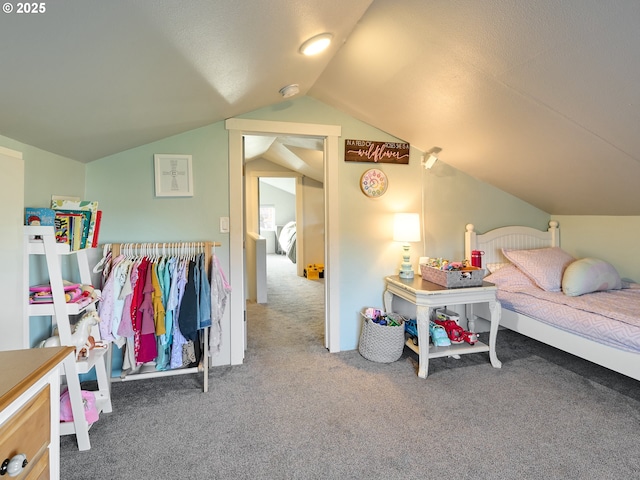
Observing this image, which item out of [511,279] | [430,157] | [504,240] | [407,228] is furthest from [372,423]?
[504,240]

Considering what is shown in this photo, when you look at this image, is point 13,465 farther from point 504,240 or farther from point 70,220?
point 504,240

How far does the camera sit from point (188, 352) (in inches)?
87.2

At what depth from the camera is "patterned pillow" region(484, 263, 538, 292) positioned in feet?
9.15

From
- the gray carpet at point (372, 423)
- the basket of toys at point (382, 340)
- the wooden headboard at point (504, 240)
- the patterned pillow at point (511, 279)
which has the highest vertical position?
the wooden headboard at point (504, 240)

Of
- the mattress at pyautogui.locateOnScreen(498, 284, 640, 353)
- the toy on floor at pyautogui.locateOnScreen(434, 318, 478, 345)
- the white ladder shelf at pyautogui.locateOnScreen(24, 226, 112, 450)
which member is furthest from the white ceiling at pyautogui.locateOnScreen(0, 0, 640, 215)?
the toy on floor at pyautogui.locateOnScreen(434, 318, 478, 345)

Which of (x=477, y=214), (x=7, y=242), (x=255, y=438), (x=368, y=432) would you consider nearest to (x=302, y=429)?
(x=255, y=438)

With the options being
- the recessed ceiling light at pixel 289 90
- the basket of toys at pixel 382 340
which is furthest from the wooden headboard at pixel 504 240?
the recessed ceiling light at pixel 289 90

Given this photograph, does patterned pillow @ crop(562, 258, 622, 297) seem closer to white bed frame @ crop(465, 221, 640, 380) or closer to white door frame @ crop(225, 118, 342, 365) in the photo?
white bed frame @ crop(465, 221, 640, 380)

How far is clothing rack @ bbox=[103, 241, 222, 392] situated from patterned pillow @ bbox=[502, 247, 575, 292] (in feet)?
8.66

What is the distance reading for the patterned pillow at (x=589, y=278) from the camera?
98.7 inches

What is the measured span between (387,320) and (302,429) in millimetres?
1192

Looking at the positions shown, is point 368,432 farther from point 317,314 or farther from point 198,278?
point 317,314

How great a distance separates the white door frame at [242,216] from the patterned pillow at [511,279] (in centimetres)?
149

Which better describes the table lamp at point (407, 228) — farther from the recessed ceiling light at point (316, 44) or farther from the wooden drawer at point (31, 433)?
the wooden drawer at point (31, 433)
